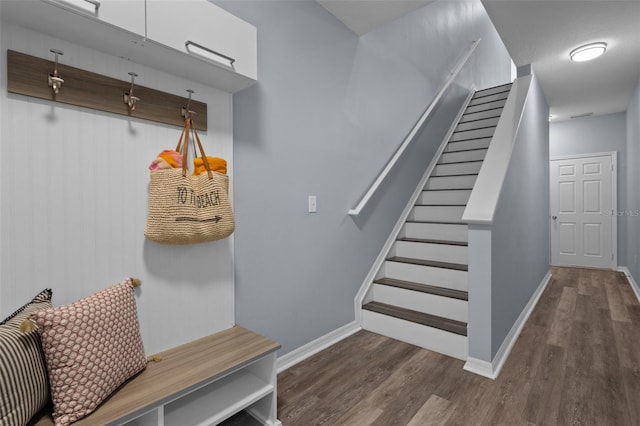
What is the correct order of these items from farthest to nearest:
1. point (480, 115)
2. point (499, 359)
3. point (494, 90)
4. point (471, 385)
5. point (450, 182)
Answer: point (494, 90) < point (480, 115) < point (450, 182) < point (499, 359) < point (471, 385)

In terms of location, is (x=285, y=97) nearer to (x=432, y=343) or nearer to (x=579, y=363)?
(x=432, y=343)

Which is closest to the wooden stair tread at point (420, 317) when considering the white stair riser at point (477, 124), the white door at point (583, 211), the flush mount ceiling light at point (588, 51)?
the flush mount ceiling light at point (588, 51)

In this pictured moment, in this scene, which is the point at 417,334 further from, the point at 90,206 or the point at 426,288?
the point at 90,206

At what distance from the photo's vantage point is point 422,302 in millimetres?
2529

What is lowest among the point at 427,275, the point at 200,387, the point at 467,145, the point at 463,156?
the point at 200,387

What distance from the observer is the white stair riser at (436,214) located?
323cm

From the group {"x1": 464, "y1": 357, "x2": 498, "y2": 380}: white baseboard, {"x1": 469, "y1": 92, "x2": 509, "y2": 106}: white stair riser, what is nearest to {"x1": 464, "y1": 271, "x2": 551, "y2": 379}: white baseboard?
{"x1": 464, "y1": 357, "x2": 498, "y2": 380}: white baseboard

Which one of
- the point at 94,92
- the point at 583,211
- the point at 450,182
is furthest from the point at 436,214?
the point at 583,211

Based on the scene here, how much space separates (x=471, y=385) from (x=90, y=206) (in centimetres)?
214

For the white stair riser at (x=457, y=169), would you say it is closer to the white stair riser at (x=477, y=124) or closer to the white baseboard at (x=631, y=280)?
the white stair riser at (x=477, y=124)

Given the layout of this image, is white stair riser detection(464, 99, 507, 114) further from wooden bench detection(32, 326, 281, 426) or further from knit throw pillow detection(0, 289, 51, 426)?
knit throw pillow detection(0, 289, 51, 426)

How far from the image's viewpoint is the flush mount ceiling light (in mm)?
2902

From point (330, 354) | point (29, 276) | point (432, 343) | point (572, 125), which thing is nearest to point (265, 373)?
point (330, 354)

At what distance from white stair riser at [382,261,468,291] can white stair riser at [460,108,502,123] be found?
2.73 meters
